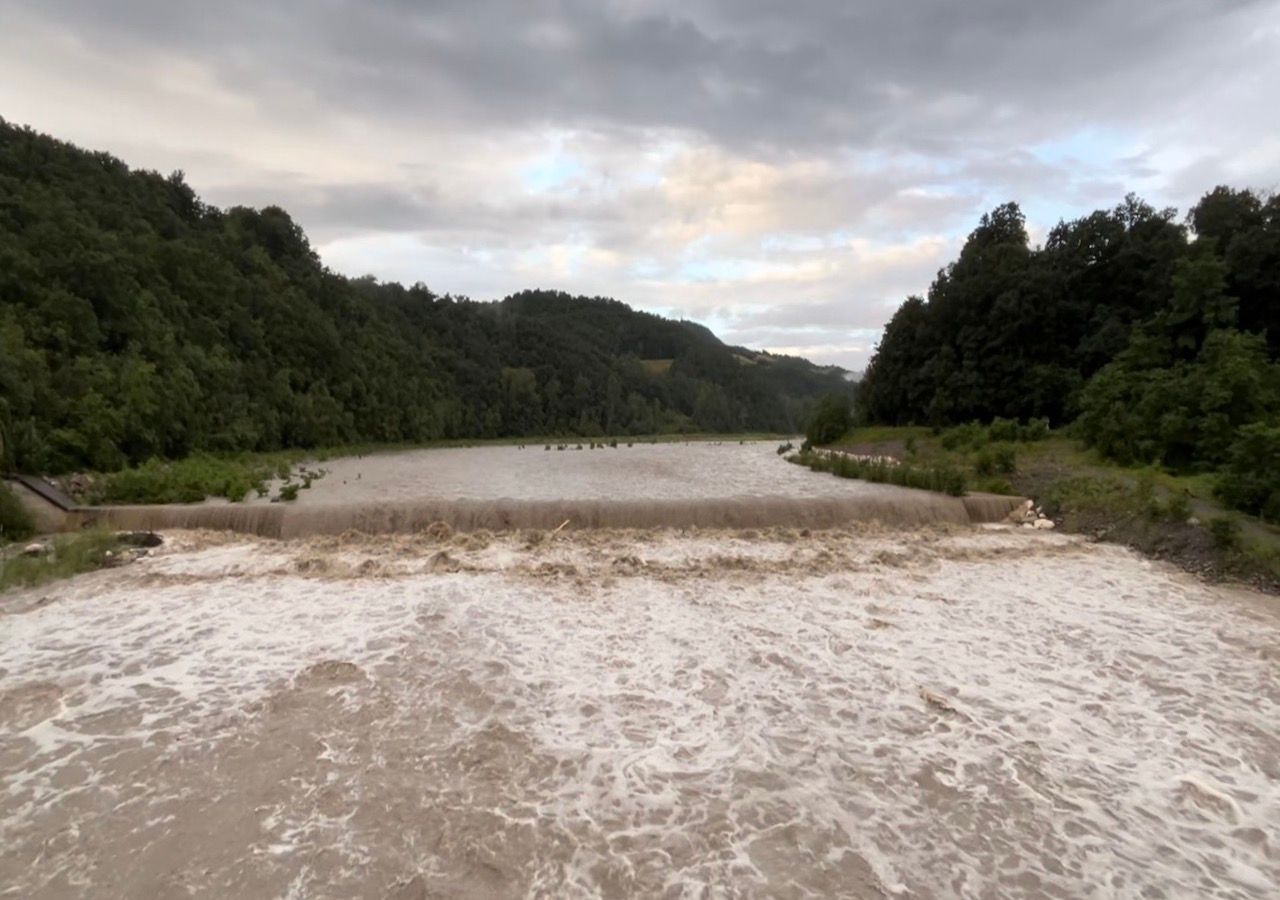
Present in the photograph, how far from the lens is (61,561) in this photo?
34.9ft

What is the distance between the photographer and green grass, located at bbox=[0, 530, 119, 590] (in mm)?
9938

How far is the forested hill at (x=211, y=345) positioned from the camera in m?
19.3

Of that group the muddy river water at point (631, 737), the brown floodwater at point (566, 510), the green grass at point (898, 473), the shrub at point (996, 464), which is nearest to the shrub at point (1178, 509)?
the muddy river water at point (631, 737)

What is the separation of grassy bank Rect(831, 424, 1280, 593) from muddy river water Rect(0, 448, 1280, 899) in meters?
1.17

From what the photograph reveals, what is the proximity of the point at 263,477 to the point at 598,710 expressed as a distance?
1910 centimetres

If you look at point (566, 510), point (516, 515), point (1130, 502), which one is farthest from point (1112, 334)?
point (516, 515)

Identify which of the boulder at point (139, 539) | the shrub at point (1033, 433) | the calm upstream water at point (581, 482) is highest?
the shrub at point (1033, 433)

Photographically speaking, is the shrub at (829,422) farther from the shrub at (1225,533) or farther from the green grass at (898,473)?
the shrub at (1225,533)

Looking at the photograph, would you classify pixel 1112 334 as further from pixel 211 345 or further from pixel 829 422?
pixel 211 345

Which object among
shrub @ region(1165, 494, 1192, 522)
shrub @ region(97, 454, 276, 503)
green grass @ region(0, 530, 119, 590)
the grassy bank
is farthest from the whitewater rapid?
shrub @ region(97, 454, 276, 503)

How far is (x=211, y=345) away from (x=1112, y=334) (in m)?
40.3

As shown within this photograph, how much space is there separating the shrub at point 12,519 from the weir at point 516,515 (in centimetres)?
113

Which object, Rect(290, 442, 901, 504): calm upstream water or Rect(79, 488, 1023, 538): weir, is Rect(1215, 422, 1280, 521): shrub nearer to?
Rect(79, 488, 1023, 538): weir

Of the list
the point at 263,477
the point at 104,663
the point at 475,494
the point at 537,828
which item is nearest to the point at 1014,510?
the point at 475,494
